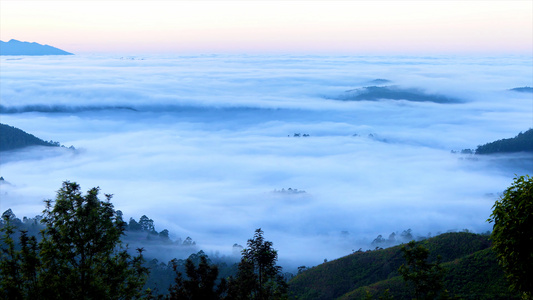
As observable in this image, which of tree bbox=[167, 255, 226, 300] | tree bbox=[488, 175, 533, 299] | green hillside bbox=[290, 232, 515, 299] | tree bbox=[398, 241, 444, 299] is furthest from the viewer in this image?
green hillside bbox=[290, 232, 515, 299]

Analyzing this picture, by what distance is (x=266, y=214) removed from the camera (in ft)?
483

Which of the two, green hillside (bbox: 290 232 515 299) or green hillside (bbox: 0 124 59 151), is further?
green hillside (bbox: 0 124 59 151)

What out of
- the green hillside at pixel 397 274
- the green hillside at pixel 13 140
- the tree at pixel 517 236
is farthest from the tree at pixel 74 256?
the green hillside at pixel 13 140

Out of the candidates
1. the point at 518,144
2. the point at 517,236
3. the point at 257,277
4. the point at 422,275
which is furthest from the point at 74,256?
the point at 518,144

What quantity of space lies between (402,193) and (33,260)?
167 meters

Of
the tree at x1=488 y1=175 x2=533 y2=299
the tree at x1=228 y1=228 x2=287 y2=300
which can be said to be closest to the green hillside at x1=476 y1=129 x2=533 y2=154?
the tree at x1=488 y1=175 x2=533 y2=299

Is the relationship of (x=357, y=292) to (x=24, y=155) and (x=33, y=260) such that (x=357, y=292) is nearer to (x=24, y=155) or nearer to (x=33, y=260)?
(x=33, y=260)

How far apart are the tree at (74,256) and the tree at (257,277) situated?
297 centimetres

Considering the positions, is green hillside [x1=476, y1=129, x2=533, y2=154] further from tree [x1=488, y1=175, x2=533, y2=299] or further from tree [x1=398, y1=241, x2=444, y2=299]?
tree [x1=398, y1=241, x2=444, y2=299]

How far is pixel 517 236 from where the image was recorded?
13.4 meters

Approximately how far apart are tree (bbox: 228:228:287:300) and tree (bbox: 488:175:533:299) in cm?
698

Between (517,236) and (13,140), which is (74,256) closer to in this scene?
(517,236)

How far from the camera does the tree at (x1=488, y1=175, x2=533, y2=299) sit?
518 inches

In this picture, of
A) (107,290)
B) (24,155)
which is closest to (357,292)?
(107,290)
